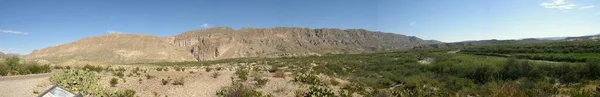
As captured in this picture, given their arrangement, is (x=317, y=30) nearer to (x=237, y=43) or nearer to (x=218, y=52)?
(x=237, y=43)

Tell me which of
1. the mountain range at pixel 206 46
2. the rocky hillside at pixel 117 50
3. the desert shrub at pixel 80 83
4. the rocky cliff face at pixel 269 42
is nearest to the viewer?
the desert shrub at pixel 80 83

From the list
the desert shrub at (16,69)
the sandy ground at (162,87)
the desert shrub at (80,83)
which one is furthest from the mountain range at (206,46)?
the desert shrub at (80,83)

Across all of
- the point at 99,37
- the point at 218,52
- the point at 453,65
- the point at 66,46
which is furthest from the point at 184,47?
the point at 453,65

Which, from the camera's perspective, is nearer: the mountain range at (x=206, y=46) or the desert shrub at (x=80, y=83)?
the desert shrub at (x=80, y=83)

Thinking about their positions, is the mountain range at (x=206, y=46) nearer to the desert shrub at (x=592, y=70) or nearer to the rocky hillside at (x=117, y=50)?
the rocky hillside at (x=117, y=50)

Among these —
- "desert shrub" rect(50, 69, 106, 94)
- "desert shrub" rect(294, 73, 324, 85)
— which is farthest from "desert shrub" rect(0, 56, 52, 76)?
"desert shrub" rect(294, 73, 324, 85)

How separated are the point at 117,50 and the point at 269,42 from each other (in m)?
57.8

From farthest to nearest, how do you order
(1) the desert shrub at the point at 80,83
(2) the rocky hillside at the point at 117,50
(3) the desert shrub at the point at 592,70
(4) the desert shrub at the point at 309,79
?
(2) the rocky hillside at the point at 117,50, (3) the desert shrub at the point at 592,70, (4) the desert shrub at the point at 309,79, (1) the desert shrub at the point at 80,83

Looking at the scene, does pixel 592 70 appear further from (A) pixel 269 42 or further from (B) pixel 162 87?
(A) pixel 269 42

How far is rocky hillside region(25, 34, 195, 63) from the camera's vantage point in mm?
112625

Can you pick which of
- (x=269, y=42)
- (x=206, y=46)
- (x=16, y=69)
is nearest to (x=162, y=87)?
(x=16, y=69)

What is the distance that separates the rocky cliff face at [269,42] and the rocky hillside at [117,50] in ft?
31.6

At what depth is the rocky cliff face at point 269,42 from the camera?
442 ft

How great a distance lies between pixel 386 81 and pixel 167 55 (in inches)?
4545
